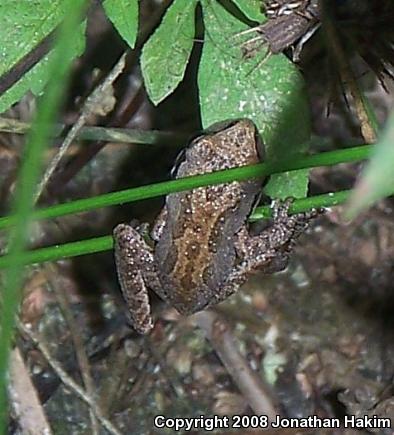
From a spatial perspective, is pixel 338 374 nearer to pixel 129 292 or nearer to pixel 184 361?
pixel 184 361

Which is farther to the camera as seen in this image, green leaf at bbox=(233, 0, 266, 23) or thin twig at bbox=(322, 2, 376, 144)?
thin twig at bbox=(322, 2, 376, 144)

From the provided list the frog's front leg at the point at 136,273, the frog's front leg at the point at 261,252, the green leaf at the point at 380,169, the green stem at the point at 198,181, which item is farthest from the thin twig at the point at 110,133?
the green leaf at the point at 380,169

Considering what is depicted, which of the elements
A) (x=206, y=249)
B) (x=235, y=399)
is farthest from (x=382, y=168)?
(x=235, y=399)

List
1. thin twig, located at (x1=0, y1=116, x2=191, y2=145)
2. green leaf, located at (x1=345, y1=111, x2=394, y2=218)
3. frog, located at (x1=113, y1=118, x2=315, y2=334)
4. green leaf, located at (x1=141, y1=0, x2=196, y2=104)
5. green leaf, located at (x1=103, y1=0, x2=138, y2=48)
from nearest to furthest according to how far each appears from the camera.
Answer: green leaf, located at (x1=345, y1=111, x2=394, y2=218)
green leaf, located at (x1=103, y1=0, x2=138, y2=48)
green leaf, located at (x1=141, y1=0, x2=196, y2=104)
thin twig, located at (x1=0, y1=116, x2=191, y2=145)
frog, located at (x1=113, y1=118, x2=315, y2=334)

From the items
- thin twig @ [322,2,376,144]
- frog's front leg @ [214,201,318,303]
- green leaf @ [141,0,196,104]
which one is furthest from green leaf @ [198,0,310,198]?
frog's front leg @ [214,201,318,303]

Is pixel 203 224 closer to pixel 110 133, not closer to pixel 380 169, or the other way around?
pixel 110 133

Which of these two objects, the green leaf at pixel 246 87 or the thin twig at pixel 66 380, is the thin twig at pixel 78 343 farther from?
the green leaf at pixel 246 87

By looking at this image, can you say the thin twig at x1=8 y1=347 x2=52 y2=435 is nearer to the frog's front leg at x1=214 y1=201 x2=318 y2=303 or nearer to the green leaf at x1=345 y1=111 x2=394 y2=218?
the frog's front leg at x1=214 y1=201 x2=318 y2=303
